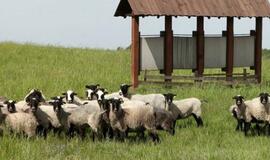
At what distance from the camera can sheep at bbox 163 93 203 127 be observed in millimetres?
16312

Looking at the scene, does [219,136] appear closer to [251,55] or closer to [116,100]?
[116,100]

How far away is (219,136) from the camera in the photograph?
14.7 metres

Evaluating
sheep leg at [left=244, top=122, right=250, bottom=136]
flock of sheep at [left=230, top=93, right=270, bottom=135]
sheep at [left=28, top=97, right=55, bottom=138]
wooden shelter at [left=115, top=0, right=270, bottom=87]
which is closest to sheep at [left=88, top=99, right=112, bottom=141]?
sheep at [left=28, top=97, right=55, bottom=138]

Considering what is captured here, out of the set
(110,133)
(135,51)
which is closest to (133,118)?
(110,133)

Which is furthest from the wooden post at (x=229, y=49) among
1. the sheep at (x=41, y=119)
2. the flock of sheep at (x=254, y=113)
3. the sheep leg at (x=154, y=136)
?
the sheep at (x=41, y=119)

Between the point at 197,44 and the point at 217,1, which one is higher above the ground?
the point at 217,1

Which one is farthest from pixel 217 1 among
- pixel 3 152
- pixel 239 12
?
pixel 3 152

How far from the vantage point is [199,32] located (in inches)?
992

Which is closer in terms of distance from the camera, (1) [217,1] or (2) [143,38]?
(2) [143,38]

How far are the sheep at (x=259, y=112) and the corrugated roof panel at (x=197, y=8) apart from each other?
9.46 meters

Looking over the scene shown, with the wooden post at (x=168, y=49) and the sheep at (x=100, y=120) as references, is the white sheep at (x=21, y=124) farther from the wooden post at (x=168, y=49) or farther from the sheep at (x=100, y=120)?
the wooden post at (x=168, y=49)

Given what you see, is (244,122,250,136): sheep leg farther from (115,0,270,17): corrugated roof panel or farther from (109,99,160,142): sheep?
(115,0,270,17): corrugated roof panel

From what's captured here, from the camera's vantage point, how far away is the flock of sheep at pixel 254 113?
15.0m

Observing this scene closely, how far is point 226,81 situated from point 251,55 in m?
2.30
